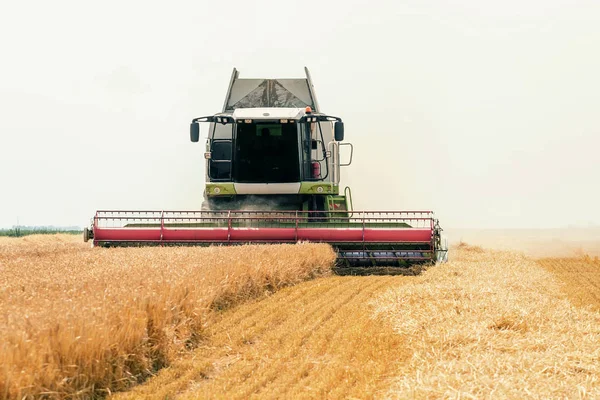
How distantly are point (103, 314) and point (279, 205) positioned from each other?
10.1 metres

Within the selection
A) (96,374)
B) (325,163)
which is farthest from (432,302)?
(325,163)

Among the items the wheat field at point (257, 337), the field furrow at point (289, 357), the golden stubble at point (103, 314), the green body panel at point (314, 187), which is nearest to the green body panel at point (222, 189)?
the green body panel at point (314, 187)

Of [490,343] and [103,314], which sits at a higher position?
[103,314]

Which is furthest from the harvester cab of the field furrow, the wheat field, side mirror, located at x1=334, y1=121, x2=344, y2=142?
the field furrow

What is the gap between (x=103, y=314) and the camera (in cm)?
548

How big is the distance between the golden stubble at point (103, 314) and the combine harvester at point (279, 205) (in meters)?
3.92

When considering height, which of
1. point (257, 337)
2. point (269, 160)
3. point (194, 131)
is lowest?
point (257, 337)

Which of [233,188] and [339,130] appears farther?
[233,188]

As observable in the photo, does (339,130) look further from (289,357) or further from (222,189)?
(289,357)

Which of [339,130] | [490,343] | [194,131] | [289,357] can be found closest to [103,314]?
[289,357]

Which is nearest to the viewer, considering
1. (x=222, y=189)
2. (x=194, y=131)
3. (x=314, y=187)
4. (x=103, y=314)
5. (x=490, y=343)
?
(x=103, y=314)

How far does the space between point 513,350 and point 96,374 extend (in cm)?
313

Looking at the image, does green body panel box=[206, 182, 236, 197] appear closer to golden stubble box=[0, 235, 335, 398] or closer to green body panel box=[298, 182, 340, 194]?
green body panel box=[298, 182, 340, 194]

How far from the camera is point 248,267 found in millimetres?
10203
